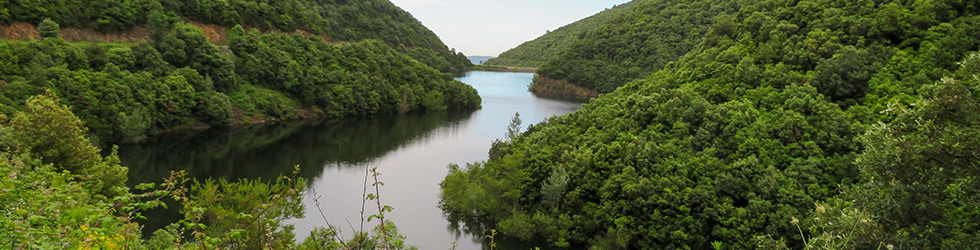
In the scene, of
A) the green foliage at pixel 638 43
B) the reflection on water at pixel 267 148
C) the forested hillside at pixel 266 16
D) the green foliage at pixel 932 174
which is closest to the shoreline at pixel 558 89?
the green foliage at pixel 638 43

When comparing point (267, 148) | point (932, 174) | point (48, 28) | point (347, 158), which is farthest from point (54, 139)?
point (48, 28)

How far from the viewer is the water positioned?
35406mm

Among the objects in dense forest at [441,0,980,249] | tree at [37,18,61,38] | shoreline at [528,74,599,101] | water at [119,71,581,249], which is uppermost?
tree at [37,18,61,38]

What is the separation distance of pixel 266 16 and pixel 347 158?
50.3m

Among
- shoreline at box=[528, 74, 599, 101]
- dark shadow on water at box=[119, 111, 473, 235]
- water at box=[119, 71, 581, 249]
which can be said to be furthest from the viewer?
shoreline at box=[528, 74, 599, 101]

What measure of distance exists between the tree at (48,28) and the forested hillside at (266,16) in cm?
204

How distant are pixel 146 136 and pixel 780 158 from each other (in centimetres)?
5811

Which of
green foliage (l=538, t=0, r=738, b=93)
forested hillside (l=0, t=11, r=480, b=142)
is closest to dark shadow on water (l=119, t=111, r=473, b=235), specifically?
forested hillside (l=0, t=11, r=480, b=142)

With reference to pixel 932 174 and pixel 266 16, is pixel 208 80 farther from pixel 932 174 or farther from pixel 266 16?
pixel 932 174

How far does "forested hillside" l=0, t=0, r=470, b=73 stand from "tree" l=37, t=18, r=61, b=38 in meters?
2.04

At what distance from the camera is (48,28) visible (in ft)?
181

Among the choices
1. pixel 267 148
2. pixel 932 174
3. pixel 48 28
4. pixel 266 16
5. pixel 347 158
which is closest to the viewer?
pixel 932 174

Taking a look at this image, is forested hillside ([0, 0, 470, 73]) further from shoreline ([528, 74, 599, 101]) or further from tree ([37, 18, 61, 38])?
shoreline ([528, 74, 599, 101])

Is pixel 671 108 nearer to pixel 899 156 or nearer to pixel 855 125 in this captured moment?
pixel 855 125
